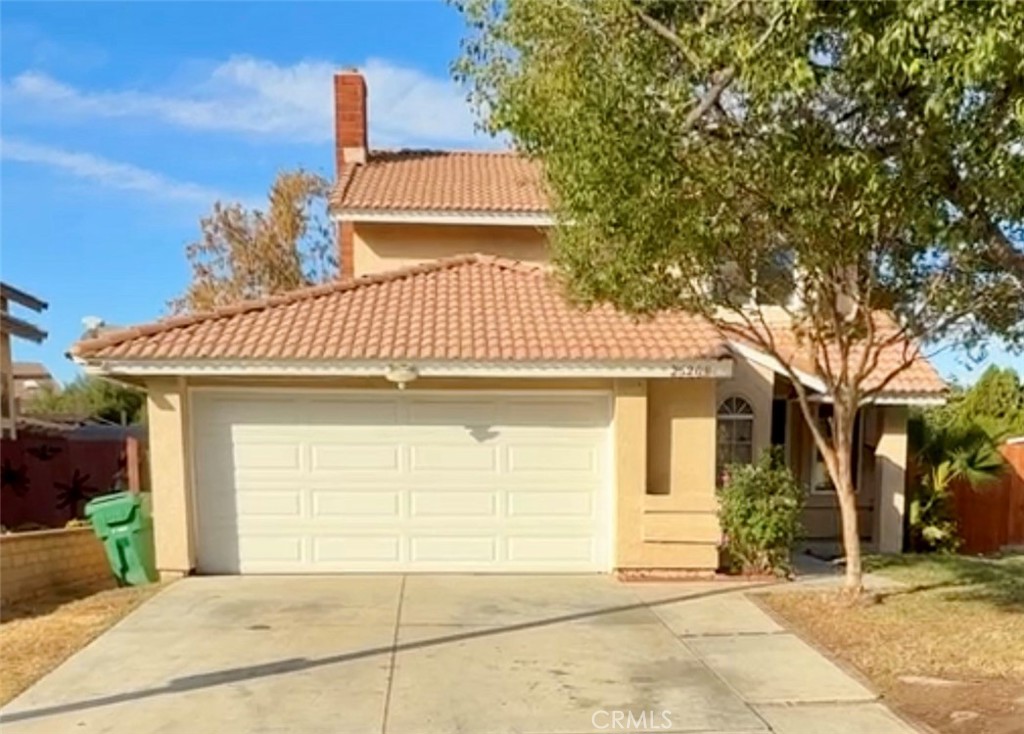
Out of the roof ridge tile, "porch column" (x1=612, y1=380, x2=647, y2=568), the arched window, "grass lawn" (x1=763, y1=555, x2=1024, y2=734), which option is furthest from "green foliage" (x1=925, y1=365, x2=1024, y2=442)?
the roof ridge tile

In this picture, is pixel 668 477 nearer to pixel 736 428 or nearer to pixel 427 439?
pixel 736 428

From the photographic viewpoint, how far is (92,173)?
528 inches

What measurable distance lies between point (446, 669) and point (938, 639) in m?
4.91

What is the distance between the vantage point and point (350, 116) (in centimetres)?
1906

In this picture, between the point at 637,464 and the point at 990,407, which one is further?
the point at 990,407

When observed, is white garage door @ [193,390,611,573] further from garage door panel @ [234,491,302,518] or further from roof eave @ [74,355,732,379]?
roof eave @ [74,355,732,379]

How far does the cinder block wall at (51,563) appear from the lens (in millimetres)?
9867

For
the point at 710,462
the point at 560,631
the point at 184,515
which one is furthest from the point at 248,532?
the point at 710,462

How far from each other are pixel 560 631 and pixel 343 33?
8.01 meters

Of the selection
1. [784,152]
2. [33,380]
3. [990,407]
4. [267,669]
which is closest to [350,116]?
[784,152]

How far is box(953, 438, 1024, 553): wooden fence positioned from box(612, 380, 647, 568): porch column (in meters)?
7.40

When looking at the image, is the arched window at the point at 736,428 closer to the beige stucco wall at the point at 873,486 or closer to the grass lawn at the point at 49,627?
the beige stucco wall at the point at 873,486

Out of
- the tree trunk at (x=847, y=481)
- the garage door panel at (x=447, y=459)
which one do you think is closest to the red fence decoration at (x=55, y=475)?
the garage door panel at (x=447, y=459)

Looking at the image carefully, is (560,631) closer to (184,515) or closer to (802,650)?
(802,650)
